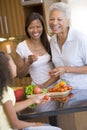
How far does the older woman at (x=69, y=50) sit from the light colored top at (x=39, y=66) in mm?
139

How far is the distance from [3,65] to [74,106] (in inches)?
17.5

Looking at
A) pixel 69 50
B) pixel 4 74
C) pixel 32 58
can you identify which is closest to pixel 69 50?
pixel 69 50

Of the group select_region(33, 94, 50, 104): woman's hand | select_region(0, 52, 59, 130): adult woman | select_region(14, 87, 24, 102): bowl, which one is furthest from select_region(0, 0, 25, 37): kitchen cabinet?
select_region(0, 52, 59, 130): adult woman

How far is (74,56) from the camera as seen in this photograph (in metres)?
2.07

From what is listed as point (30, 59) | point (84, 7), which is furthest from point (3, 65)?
point (84, 7)

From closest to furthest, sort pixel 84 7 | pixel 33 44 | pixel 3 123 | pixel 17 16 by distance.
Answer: pixel 3 123 < pixel 33 44 < pixel 84 7 < pixel 17 16

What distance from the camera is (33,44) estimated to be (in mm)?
2346

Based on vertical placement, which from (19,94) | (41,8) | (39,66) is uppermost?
(41,8)

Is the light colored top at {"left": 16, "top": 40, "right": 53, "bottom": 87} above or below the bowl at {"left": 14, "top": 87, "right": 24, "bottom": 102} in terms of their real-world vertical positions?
above

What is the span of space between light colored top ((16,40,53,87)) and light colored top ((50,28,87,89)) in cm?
14

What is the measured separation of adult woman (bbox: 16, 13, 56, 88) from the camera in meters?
2.27

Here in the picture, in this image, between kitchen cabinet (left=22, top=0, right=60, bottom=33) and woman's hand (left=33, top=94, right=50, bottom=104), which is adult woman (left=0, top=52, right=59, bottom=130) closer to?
woman's hand (left=33, top=94, right=50, bottom=104)

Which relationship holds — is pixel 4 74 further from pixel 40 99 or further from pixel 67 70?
pixel 67 70

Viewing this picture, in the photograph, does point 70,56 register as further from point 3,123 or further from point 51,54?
point 3,123
